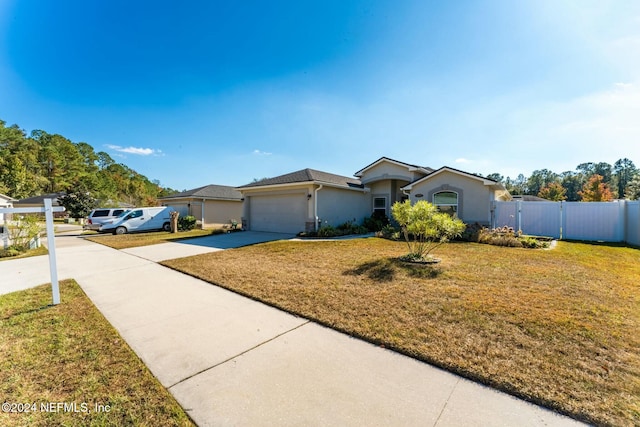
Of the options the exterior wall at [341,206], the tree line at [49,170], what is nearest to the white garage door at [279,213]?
the exterior wall at [341,206]

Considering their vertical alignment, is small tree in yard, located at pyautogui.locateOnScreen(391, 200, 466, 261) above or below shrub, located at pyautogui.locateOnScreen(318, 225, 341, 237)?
above

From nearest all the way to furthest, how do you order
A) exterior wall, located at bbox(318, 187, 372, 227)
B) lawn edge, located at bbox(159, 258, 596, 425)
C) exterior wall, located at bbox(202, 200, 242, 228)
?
1. lawn edge, located at bbox(159, 258, 596, 425)
2. exterior wall, located at bbox(318, 187, 372, 227)
3. exterior wall, located at bbox(202, 200, 242, 228)

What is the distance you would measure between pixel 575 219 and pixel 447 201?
5681mm

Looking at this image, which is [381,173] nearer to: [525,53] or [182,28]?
[525,53]

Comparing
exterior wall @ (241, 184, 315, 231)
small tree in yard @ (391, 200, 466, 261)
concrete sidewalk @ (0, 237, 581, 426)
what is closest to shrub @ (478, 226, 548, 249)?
small tree in yard @ (391, 200, 466, 261)

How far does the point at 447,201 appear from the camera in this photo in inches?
537

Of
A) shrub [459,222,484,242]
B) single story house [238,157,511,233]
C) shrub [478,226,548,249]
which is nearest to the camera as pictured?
shrub [478,226,548,249]

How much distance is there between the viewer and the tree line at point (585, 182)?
3834cm

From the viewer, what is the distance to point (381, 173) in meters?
16.8

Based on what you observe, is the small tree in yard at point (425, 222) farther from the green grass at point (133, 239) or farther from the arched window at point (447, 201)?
the green grass at point (133, 239)

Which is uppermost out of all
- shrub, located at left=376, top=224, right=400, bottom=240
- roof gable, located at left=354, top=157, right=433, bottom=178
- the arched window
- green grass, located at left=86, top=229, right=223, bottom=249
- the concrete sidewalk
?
roof gable, located at left=354, top=157, right=433, bottom=178

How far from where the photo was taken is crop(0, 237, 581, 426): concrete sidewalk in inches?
82.0

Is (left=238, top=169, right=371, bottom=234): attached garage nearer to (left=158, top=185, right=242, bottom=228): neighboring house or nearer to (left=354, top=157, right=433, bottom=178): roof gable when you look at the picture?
(left=354, top=157, right=433, bottom=178): roof gable

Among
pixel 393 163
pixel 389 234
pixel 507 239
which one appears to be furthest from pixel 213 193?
pixel 507 239
